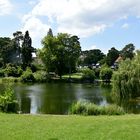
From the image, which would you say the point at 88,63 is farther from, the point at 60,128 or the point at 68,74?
the point at 60,128

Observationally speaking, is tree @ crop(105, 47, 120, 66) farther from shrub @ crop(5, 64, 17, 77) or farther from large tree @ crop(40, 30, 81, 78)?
shrub @ crop(5, 64, 17, 77)

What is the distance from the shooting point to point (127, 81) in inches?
1813

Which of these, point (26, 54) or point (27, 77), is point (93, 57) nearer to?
point (26, 54)

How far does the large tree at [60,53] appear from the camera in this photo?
9188 centimetres

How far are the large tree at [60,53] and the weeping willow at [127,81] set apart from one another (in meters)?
43.3

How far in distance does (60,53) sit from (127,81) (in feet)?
157

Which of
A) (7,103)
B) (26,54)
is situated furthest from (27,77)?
(7,103)

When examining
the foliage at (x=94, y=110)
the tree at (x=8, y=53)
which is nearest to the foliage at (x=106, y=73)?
the tree at (x=8, y=53)

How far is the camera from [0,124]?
14375 mm

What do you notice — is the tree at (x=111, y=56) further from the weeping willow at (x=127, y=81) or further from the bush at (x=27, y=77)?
the weeping willow at (x=127, y=81)

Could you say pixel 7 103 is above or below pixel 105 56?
below

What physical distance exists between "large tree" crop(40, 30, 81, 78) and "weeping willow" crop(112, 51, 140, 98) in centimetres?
4326

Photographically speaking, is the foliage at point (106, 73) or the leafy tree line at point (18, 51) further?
the leafy tree line at point (18, 51)

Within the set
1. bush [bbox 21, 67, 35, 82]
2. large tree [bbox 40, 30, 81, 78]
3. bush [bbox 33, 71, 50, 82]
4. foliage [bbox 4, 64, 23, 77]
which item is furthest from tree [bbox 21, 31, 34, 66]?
bush [bbox 21, 67, 35, 82]
